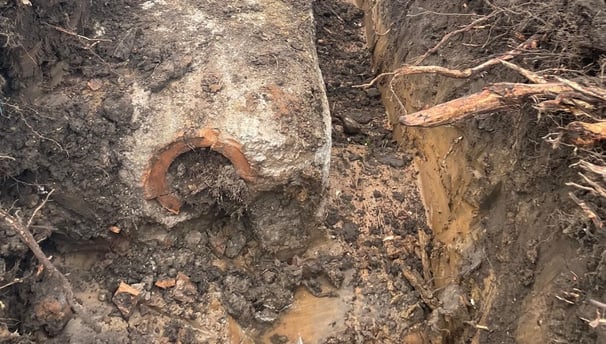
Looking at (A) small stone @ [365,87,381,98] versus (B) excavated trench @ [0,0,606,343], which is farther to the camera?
(A) small stone @ [365,87,381,98]

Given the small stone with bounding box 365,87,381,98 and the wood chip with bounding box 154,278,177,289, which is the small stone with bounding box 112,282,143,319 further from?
the small stone with bounding box 365,87,381,98

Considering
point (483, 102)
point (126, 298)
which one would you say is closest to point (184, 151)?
point (126, 298)

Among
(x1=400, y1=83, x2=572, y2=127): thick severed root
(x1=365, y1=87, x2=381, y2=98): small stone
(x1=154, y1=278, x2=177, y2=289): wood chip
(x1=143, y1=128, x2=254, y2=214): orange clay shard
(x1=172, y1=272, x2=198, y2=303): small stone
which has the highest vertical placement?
(x1=400, y1=83, x2=572, y2=127): thick severed root

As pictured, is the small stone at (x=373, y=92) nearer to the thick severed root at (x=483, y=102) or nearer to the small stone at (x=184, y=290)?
the thick severed root at (x=483, y=102)

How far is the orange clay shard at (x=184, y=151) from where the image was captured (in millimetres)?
3383

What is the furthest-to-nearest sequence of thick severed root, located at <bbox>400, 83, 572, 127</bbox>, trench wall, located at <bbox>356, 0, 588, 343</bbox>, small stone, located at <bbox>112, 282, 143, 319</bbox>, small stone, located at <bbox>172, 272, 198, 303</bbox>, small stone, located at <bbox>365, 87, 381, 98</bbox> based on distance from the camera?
small stone, located at <bbox>365, 87, 381, 98</bbox> < small stone, located at <bbox>172, 272, 198, 303</bbox> < small stone, located at <bbox>112, 282, 143, 319</bbox> < trench wall, located at <bbox>356, 0, 588, 343</bbox> < thick severed root, located at <bbox>400, 83, 572, 127</bbox>

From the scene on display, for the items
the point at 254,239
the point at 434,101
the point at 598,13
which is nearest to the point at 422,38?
the point at 434,101

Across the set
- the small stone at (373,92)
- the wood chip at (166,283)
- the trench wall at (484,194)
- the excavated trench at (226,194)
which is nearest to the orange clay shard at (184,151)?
the excavated trench at (226,194)

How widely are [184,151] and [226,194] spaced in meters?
0.36

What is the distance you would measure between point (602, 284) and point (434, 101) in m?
1.92

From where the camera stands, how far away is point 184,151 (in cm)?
341

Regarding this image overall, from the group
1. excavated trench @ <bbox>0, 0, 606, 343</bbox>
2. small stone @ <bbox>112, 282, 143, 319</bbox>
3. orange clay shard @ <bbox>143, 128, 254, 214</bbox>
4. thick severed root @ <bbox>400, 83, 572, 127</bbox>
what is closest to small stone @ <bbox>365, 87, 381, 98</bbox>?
excavated trench @ <bbox>0, 0, 606, 343</bbox>

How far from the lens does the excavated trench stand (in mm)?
3123

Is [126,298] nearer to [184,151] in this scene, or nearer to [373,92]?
[184,151]
